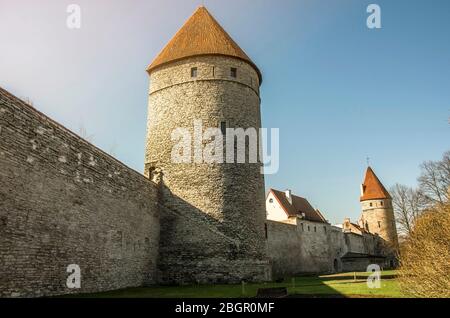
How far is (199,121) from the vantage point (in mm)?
17766

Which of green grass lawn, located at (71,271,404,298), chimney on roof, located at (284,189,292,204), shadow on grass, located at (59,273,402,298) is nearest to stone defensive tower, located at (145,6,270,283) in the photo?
green grass lawn, located at (71,271,404,298)

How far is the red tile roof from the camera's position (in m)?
34.4

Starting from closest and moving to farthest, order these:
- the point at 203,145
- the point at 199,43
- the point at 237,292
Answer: the point at 237,292 → the point at 203,145 → the point at 199,43

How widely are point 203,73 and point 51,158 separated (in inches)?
389

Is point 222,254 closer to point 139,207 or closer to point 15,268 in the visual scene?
point 139,207

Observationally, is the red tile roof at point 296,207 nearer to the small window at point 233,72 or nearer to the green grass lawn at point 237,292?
the small window at point 233,72

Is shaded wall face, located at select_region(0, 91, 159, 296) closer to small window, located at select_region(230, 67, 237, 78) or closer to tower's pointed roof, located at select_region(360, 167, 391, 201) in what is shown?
small window, located at select_region(230, 67, 237, 78)

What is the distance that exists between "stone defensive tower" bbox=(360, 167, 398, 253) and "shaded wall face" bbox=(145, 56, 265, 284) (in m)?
36.7

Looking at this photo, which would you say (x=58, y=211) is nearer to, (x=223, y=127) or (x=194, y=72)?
(x=223, y=127)

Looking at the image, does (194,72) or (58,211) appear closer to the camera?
(58,211)

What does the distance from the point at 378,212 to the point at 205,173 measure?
130ft

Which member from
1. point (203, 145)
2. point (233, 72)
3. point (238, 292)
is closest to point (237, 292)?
point (238, 292)

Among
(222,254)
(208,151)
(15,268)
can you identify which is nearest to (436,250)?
(15,268)

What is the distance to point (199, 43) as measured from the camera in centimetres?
1938
